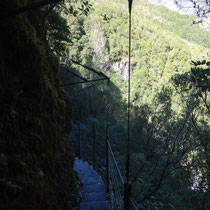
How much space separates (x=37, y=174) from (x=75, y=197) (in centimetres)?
135

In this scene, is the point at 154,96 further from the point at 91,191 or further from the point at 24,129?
the point at 24,129

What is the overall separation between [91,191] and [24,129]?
6.36 ft

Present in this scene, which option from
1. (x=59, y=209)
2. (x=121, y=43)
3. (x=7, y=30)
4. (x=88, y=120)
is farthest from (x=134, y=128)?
(x=121, y=43)

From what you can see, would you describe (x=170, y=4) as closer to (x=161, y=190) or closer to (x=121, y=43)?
(x=161, y=190)

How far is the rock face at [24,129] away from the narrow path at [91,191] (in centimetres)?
45

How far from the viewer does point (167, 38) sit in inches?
1700

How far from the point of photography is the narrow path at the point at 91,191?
2.51 m

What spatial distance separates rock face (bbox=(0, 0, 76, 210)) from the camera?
4.23 ft

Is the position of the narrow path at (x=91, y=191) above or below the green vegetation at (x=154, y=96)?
below

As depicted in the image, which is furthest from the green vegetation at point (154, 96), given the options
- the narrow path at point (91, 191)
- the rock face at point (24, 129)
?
the rock face at point (24, 129)

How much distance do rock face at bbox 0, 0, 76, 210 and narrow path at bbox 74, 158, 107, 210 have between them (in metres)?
0.45

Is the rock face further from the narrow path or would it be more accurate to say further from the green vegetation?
the green vegetation

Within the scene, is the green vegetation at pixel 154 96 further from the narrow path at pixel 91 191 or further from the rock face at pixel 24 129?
the rock face at pixel 24 129

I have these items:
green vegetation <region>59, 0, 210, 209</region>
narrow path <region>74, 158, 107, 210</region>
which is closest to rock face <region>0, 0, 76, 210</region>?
narrow path <region>74, 158, 107, 210</region>
